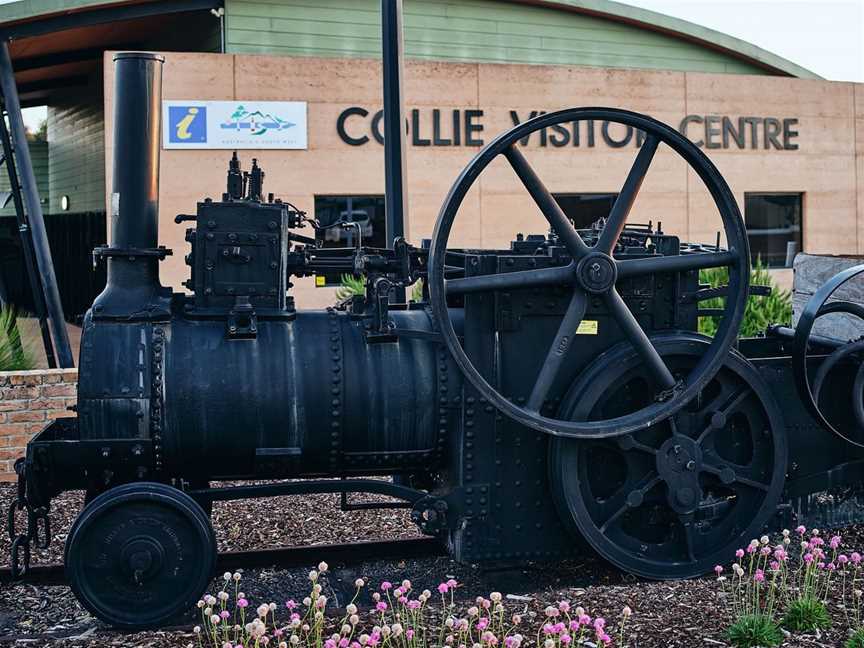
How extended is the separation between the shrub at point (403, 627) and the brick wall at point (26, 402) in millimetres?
3573

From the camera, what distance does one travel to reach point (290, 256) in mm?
5324

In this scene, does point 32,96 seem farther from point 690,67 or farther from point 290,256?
point 290,256

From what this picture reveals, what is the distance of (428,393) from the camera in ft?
16.9

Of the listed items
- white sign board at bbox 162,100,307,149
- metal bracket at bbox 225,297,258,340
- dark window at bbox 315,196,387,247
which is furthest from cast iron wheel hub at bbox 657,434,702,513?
white sign board at bbox 162,100,307,149

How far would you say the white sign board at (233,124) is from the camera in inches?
533

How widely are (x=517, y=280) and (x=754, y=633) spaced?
1.81 metres

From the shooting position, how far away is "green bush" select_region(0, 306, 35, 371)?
28.2ft

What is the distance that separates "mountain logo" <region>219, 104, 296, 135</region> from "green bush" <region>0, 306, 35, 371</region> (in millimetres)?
5247

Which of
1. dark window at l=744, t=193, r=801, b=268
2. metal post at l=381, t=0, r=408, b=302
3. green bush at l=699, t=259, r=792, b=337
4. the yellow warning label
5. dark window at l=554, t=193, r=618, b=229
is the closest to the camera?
the yellow warning label

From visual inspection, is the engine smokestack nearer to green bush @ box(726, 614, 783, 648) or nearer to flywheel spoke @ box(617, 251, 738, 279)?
flywheel spoke @ box(617, 251, 738, 279)

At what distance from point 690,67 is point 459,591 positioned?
1426 cm

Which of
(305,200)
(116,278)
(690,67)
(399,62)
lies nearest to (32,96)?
(305,200)

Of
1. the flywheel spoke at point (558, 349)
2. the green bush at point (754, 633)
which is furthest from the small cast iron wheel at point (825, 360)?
the green bush at point (754, 633)

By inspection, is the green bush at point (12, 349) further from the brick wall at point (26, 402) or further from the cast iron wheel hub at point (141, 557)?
the cast iron wheel hub at point (141, 557)
